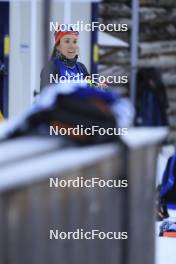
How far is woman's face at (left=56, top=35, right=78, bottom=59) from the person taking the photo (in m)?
3.52

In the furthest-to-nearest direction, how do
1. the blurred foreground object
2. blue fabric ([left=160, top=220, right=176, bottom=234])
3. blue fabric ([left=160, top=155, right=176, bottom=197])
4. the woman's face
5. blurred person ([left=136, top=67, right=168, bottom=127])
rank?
blurred person ([left=136, top=67, right=168, bottom=127]) < blue fabric ([left=160, top=155, right=176, bottom=197]) < blue fabric ([left=160, top=220, right=176, bottom=234]) < the woman's face < the blurred foreground object

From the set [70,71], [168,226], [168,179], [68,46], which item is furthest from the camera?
[168,179]

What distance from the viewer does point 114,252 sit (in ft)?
5.86

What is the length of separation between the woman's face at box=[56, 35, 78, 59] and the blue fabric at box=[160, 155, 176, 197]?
1.63 m

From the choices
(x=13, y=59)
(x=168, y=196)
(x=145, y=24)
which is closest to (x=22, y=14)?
(x=13, y=59)

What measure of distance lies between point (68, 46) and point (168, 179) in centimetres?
188

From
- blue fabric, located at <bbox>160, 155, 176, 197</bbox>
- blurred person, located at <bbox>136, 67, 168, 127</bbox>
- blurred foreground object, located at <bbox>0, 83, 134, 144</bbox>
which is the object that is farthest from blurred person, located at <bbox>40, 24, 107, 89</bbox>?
blurred person, located at <bbox>136, 67, 168, 127</bbox>

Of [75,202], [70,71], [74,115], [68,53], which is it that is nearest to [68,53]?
[68,53]

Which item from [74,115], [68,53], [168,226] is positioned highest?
[68,53]

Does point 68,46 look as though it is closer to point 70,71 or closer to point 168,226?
point 70,71

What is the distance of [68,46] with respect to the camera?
144 inches

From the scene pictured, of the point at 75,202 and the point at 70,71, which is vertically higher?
the point at 70,71

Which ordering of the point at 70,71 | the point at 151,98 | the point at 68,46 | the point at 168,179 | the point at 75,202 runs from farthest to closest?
the point at 151,98, the point at 168,179, the point at 68,46, the point at 70,71, the point at 75,202

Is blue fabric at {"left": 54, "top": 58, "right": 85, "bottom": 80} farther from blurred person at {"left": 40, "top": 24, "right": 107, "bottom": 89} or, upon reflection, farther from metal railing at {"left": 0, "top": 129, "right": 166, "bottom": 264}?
metal railing at {"left": 0, "top": 129, "right": 166, "bottom": 264}
